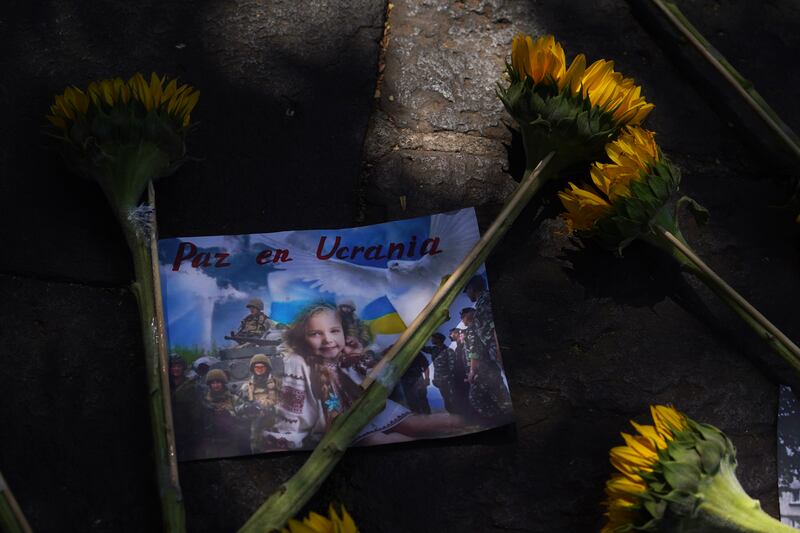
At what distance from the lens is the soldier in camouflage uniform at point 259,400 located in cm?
116

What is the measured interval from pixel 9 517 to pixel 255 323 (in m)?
0.41

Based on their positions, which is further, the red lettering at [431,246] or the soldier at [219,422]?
the red lettering at [431,246]

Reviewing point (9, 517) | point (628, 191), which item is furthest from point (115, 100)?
point (628, 191)

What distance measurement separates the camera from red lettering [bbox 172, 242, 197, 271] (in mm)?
1254

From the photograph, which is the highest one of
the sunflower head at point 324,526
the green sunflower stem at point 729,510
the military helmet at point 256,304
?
the military helmet at point 256,304

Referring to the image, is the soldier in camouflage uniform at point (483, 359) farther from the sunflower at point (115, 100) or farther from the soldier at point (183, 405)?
the sunflower at point (115, 100)

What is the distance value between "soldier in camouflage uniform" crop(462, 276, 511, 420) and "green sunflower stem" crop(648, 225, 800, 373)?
0.27 metres

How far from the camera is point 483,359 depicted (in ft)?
4.09

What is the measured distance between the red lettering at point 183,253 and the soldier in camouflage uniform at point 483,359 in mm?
416

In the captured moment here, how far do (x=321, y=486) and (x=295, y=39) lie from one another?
78 cm

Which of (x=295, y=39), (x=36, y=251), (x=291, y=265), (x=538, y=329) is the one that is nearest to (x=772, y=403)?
(x=538, y=329)

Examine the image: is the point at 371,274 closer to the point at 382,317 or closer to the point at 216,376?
the point at 382,317

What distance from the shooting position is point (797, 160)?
4.63 feet

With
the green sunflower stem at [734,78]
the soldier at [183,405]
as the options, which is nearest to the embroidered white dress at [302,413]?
the soldier at [183,405]
